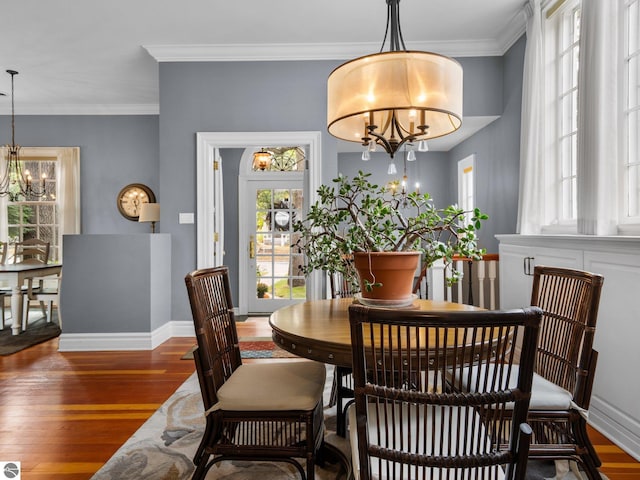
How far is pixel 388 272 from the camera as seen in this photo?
1.63 metres

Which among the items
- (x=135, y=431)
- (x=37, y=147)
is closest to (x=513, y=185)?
(x=135, y=431)

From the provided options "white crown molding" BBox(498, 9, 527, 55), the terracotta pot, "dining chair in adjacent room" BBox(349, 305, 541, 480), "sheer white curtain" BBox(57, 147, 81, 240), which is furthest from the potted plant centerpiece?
"sheer white curtain" BBox(57, 147, 81, 240)

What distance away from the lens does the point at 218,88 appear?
4.09 metres

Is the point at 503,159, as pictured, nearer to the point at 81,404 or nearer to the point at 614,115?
the point at 614,115

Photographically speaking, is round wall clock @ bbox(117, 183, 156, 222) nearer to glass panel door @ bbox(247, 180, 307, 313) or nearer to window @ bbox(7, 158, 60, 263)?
window @ bbox(7, 158, 60, 263)

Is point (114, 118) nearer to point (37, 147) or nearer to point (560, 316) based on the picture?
point (37, 147)

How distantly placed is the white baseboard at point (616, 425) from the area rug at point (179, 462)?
369 millimetres

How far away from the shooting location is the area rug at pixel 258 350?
3498 millimetres

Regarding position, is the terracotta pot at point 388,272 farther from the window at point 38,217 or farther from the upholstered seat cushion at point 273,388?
the window at point 38,217

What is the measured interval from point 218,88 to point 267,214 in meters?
1.97

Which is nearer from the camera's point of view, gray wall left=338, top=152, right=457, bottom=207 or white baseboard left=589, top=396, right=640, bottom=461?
white baseboard left=589, top=396, right=640, bottom=461

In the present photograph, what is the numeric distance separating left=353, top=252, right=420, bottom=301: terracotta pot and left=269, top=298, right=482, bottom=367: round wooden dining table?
0.65 feet

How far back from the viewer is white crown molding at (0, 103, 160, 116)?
5.55 m

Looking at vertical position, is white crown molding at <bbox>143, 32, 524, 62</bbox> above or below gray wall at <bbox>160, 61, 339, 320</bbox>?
above
